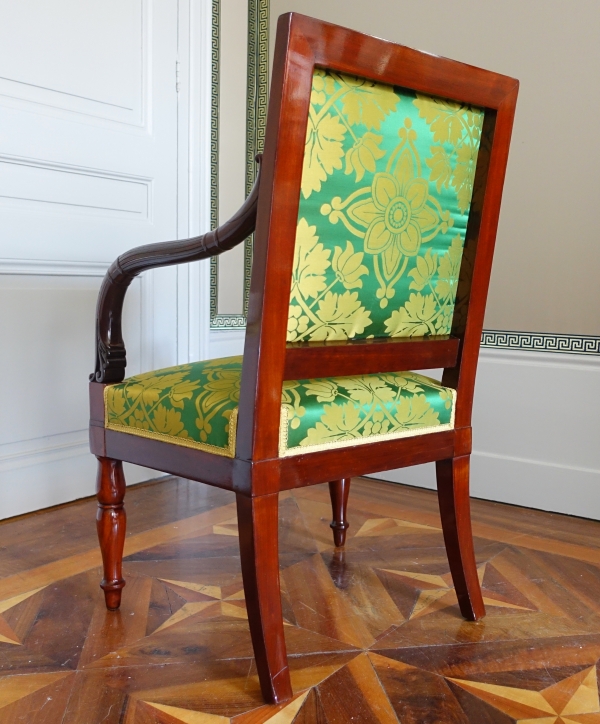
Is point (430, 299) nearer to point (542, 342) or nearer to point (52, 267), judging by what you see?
point (542, 342)

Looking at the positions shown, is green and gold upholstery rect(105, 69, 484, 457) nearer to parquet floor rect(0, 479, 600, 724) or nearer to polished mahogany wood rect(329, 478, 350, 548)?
parquet floor rect(0, 479, 600, 724)

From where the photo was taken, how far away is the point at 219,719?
1.18 meters

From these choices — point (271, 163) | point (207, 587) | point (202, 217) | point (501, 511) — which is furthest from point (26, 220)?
point (501, 511)

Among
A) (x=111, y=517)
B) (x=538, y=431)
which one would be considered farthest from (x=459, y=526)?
(x=538, y=431)

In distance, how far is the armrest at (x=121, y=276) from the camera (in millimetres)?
1341

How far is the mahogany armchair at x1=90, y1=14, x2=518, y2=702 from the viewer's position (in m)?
1.14

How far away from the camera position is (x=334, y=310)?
125cm

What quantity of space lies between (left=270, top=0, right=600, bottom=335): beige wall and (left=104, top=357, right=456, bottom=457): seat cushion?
109cm

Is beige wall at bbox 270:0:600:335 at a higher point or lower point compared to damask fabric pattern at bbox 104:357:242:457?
higher

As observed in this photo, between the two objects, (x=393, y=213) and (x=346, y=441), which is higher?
(x=393, y=213)

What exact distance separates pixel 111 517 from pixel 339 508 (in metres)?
0.66

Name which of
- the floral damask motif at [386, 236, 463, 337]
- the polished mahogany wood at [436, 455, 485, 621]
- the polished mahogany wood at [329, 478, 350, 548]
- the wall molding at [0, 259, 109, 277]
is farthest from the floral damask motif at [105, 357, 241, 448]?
the wall molding at [0, 259, 109, 277]

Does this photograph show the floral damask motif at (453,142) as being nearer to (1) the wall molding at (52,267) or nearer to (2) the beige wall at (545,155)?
(2) the beige wall at (545,155)

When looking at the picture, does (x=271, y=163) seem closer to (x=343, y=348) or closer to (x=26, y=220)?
(x=343, y=348)
